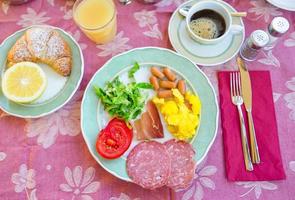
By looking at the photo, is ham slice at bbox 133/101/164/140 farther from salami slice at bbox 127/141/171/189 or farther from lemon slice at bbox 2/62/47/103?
lemon slice at bbox 2/62/47/103

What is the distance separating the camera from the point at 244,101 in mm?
985

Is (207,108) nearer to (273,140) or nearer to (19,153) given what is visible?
(273,140)

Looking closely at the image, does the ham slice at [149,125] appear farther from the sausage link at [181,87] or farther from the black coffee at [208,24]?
the black coffee at [208,24]

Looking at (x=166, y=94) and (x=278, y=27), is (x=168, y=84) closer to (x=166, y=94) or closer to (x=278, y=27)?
(x=166, y=94)

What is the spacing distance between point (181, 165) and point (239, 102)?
0.87 ft

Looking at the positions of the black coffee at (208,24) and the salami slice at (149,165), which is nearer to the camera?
the salami slice at (149,165)

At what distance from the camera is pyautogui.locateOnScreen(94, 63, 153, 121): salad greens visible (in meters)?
0.94

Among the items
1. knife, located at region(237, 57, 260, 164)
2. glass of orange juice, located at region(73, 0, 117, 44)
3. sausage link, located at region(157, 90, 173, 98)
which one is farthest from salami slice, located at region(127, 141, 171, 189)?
glass of orange juice, located at region(73, 0, 117, 44)

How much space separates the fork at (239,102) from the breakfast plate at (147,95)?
0.08 m

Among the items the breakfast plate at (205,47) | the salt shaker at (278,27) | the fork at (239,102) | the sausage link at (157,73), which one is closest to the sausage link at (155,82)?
the sausage link at (157,73)

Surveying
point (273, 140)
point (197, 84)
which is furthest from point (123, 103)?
point (273, 140)

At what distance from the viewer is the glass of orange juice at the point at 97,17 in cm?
102

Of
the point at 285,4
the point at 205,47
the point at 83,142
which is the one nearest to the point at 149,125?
the point at 83,142

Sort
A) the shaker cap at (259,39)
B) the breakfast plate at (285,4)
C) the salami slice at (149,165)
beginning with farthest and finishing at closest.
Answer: the breakfast plate at (285,4) → the shaker cap at (259,39) → the salami slice at (149,165)
